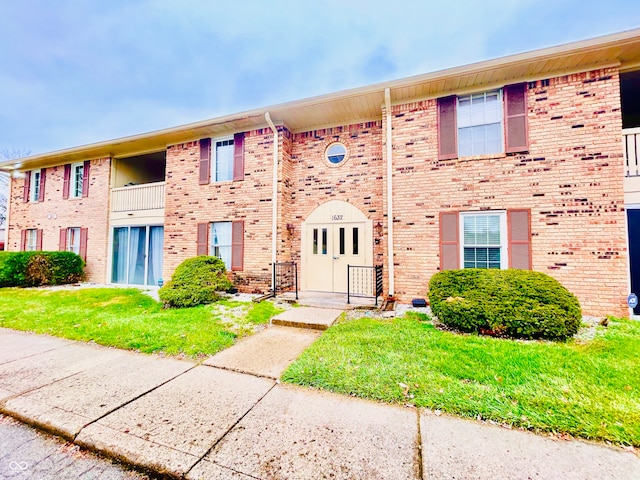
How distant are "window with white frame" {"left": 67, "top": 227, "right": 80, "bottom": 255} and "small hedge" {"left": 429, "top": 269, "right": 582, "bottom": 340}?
45.5 ft

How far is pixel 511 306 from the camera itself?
4465 millimetres

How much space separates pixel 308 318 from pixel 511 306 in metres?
3.58

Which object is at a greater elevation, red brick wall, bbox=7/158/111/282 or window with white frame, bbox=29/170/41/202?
window with white frame, bbox=29/170/41/202

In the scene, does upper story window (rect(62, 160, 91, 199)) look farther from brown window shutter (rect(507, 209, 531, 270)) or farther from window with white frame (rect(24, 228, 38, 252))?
brown window shutter (rect(507, 209, 531, 270))

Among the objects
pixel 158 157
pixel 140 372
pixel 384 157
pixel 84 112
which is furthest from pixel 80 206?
pixel 84 112

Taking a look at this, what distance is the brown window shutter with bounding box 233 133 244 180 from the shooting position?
879 cm

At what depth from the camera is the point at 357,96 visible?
6984mm

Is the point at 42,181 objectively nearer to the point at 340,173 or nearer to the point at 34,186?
the point at 34,186

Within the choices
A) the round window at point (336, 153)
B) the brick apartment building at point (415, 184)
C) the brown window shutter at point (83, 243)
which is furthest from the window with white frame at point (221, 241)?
the brown window shutter at point (83, 243)

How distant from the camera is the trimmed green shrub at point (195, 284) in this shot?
21.8ft

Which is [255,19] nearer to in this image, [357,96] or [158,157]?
[158,157]

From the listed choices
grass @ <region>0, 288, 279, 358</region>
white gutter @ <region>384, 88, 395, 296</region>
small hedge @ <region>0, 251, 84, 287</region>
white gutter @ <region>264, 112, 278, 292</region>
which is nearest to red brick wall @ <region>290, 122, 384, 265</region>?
white gutter @ <region>384, 88, 395, 296</region>

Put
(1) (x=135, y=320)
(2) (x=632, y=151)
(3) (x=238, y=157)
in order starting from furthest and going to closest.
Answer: (3) (x=238, y=157) → (2) (x=632, y=151) → (1) (x=135, y=320)

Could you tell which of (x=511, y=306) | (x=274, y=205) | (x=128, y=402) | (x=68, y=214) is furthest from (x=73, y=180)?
(x=511, y=306)
